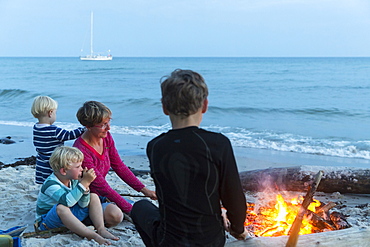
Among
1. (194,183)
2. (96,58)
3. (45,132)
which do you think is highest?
(96,58)

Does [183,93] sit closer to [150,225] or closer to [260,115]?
[150,225]

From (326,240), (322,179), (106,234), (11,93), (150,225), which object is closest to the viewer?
(150,225)

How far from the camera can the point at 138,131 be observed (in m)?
12.3

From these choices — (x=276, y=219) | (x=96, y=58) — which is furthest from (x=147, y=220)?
(x=96, y=58)

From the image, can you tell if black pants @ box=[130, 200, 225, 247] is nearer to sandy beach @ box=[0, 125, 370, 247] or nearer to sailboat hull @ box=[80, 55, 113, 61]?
sandy beach @ box=[0, 125, 370, 247]

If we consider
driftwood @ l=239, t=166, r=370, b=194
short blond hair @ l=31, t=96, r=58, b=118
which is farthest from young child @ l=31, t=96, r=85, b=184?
driftwood @ l=239, t=166, r=370, b=194

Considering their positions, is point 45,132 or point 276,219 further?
point 45,132

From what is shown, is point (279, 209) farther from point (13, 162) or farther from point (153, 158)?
point (13, 162)

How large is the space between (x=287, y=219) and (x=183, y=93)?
2502mm

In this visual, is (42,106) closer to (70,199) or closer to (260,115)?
(70,199)

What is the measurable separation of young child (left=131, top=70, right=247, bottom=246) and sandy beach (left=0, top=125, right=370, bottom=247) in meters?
0.71

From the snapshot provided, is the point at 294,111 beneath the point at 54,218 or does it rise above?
beneath

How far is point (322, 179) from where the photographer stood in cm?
542

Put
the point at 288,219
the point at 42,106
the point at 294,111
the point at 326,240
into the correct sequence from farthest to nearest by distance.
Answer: the point at 294,111, the point at 42,106, the point at 288,219, the point at 326,240
